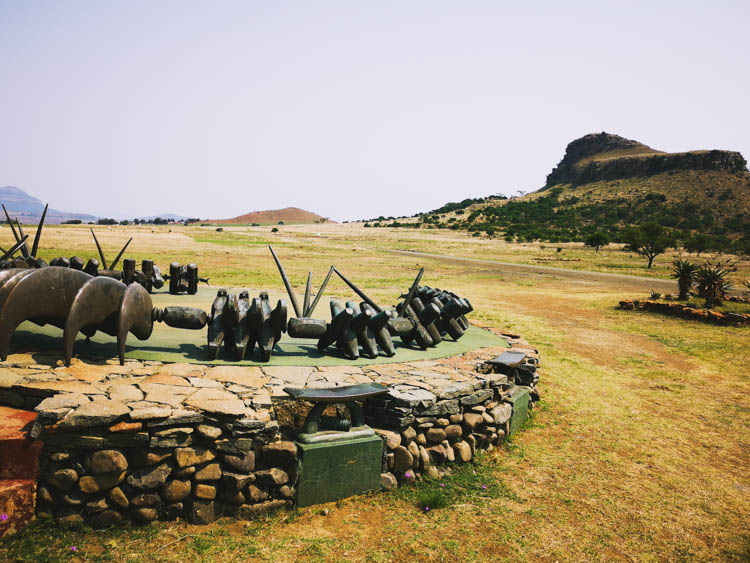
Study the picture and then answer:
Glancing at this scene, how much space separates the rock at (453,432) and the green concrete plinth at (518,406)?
1.10 meters

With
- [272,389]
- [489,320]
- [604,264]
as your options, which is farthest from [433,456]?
[604,264]

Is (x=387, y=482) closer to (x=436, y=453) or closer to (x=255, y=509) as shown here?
(x=436, y=453)

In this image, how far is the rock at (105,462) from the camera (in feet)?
10.4

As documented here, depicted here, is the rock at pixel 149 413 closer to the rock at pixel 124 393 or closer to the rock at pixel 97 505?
the rock at pixel 124 393

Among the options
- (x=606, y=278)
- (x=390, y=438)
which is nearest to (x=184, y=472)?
(x=390, y=438)

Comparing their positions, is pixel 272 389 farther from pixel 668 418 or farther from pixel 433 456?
pixel 668 418

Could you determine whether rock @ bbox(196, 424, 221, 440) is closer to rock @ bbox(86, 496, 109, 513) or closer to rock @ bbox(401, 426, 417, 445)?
rock @ bbox(86, 496, 109, 513)

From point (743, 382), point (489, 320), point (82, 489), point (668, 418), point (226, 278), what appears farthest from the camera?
point (226, 278)

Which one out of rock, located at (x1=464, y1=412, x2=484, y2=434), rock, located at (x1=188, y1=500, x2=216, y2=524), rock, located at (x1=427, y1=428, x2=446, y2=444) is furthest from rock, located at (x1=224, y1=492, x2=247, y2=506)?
rock, located at (x1=464, y1=412, x2=484, y2=434)

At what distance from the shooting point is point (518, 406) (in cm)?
574

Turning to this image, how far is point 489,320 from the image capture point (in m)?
12.9

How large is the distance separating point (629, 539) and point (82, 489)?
401 centimetres

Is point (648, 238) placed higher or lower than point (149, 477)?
higher

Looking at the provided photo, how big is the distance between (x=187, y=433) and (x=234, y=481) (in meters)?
0.49
